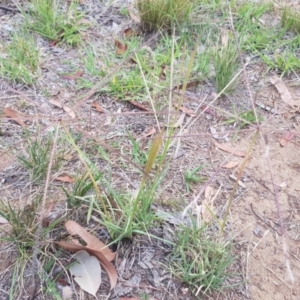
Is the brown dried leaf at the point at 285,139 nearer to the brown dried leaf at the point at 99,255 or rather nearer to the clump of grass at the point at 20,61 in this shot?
the brown dried leaf at the point at 99,255

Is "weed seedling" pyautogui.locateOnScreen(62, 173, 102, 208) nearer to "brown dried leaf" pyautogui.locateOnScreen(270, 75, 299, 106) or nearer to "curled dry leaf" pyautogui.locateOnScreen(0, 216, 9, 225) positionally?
"curled dry leaf" pyautogui.locateOnScreen(0, 216, 9, 225)

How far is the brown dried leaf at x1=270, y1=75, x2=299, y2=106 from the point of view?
87.8 inches

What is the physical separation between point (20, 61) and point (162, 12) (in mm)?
785

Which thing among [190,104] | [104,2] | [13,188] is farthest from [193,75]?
[13,188]

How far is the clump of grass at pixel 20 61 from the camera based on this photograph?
2111 mm

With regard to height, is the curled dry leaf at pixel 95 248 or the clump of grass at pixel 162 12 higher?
the clump of grass at pixel 162 12

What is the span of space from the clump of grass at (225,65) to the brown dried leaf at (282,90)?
0.81 ft

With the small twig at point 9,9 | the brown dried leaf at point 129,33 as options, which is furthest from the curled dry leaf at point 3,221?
the small twig at point 9,9

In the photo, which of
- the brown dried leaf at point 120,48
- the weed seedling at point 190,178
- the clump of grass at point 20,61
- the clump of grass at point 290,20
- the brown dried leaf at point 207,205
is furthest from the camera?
the clump of grass at point 290,20

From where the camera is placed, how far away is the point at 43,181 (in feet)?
5.43

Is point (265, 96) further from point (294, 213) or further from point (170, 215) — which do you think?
point (170, 215)

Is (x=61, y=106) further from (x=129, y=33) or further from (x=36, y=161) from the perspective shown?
(x=129, y=33)

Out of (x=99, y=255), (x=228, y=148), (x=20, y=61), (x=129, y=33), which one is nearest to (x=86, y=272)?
(x=99, y=255)

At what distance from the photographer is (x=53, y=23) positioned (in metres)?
2.41
